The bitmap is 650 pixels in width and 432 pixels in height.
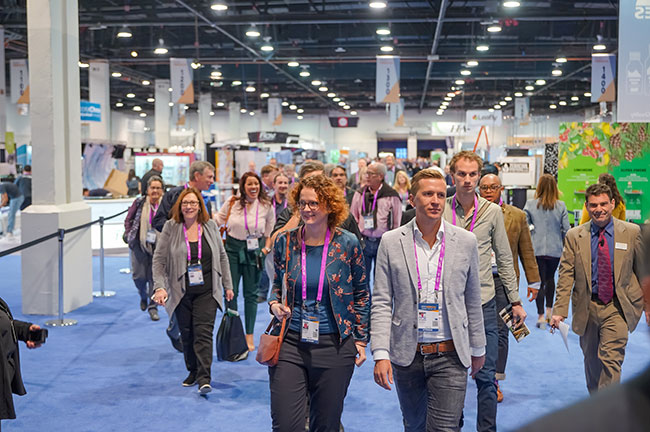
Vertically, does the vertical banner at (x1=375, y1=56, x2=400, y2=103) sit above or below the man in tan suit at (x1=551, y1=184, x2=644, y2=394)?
above

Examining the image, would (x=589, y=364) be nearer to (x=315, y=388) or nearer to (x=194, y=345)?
(x=315, y=388)

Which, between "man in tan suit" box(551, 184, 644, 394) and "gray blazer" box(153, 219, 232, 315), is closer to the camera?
"man in tan suit" box(551, 184, 644, 394)

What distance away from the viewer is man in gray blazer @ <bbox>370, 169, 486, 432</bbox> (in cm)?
306

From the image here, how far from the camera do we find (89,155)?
1695 cm

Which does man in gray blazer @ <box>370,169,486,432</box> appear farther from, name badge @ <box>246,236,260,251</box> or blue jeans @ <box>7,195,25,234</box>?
blue jeans @ <box>7,195,25,234</box>

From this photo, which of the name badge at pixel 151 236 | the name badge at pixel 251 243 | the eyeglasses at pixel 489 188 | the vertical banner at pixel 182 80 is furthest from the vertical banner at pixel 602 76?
the eyeglasses at pixel 489 188

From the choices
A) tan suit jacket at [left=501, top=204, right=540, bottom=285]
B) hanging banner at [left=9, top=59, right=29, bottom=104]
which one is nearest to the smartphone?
tan suit jacket at [left=501, top=204, right=540, bottom=285]

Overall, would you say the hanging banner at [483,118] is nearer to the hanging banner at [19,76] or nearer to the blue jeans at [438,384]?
the hanging banner at [19,76]

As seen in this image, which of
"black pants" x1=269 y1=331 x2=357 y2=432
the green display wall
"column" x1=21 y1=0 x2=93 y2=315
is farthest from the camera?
the green display wall

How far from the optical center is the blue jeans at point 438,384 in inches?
120

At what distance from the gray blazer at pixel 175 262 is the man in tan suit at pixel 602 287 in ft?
7.76

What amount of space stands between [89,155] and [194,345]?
12.9m

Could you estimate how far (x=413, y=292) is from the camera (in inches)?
121

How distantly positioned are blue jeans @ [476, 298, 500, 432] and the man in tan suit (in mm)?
450
